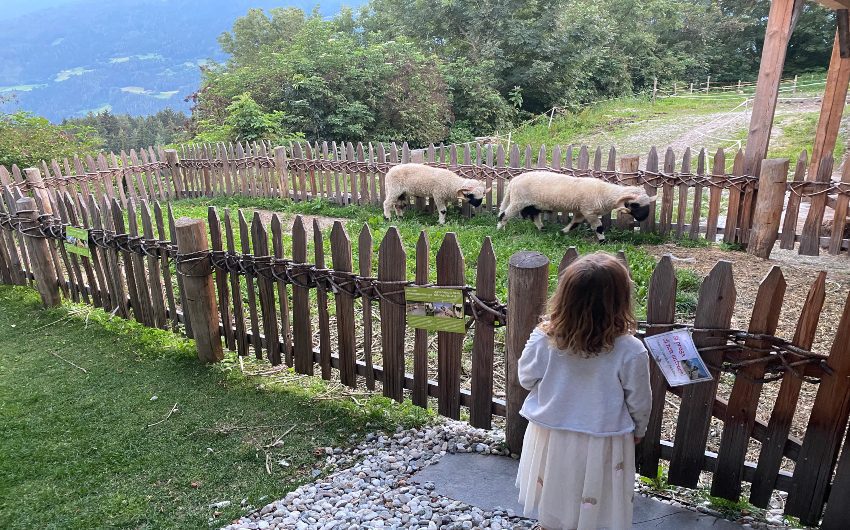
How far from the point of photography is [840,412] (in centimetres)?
252

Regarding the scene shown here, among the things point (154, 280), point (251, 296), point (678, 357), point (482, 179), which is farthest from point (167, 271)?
point (482, 179)

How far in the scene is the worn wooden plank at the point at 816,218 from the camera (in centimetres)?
707

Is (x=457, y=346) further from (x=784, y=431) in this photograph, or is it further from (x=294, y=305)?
(x=784, y=431)

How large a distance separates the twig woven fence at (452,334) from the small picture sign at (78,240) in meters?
0.09

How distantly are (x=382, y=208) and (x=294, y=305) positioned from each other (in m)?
6.88

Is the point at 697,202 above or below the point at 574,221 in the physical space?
above

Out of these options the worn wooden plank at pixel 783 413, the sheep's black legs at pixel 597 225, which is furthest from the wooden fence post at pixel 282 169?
the worn wooden plank at pixel 783 413

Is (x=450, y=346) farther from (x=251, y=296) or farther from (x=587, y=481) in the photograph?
(x=251, y=296)

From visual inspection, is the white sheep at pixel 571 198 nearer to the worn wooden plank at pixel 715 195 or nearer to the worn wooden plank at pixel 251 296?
the worn wooden plank at pixel 715 195

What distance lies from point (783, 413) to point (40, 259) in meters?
7.31

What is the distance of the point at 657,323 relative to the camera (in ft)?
9.29

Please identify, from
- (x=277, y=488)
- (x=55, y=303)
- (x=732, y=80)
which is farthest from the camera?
(x=732, y=80)

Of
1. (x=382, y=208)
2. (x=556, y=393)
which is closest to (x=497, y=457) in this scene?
(x=556, y=393)

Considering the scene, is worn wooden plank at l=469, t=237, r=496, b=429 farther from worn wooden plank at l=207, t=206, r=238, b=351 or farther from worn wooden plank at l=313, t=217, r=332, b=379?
worn wooden plank at l=207, t=206, r=238, b=351
